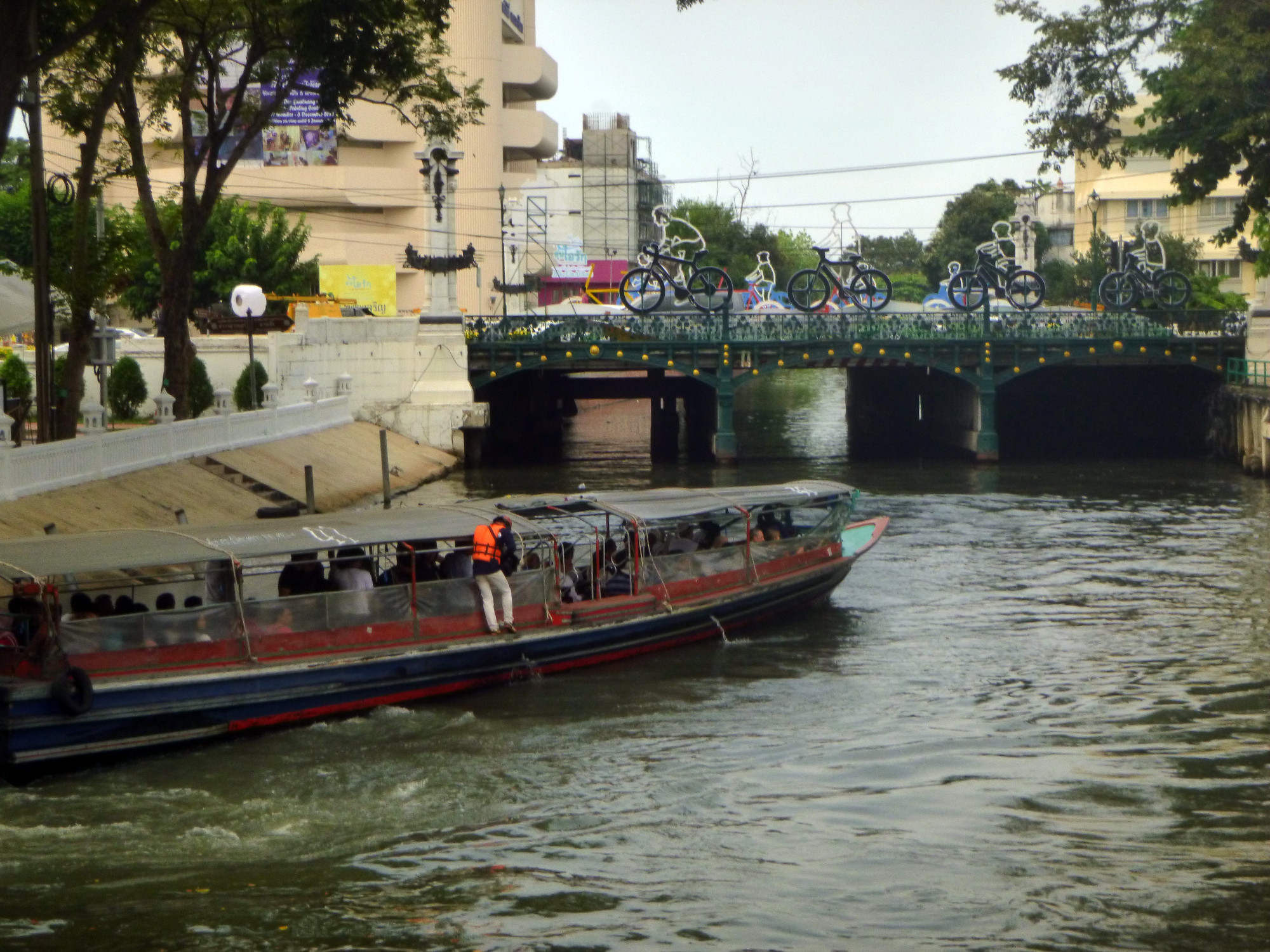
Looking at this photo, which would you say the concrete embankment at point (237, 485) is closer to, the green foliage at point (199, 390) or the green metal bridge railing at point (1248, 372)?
the green foliage at point (199, 390)

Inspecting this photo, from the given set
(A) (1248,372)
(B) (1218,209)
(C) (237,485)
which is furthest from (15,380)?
(B) (1218,209)

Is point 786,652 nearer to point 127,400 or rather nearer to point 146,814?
point 146,814

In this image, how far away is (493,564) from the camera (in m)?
21.2

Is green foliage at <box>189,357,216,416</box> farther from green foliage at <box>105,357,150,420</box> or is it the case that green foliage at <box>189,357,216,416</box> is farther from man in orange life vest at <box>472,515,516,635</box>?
man in orange life vest at <box>472,515,516,635</box>

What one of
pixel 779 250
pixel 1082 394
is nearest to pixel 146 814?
pixel 1082 394

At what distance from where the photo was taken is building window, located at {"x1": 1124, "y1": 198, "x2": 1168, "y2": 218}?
100188 millimetres

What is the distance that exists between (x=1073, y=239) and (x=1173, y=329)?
66.1m

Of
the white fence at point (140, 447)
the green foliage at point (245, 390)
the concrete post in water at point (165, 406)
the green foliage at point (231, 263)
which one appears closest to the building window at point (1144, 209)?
the green foliage at point (231, 263)

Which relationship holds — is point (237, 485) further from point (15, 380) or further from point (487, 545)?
point (487, 545)

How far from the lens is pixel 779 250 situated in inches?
5453

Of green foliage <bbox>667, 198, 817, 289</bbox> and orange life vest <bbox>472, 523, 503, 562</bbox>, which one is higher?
green foliage <bbox>667, 198, 817, 289</bbox>

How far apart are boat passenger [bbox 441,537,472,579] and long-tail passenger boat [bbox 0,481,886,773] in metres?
0.03

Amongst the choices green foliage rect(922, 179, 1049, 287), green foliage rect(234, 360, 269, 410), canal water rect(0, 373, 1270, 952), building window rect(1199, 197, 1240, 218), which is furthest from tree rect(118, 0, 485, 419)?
green foliage rect(922, 179, 1049, 287)

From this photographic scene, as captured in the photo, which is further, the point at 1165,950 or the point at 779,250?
the point at 779,250
